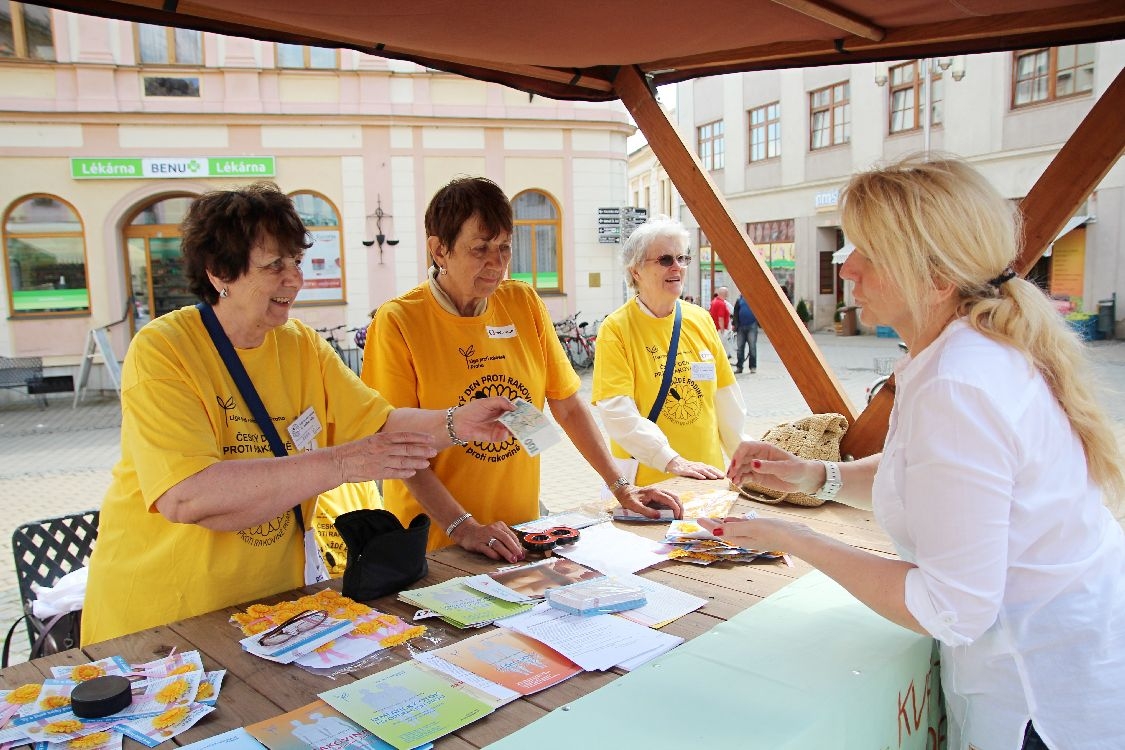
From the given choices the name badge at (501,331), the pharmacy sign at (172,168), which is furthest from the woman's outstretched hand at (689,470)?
the pharmacy sign at (172,168)

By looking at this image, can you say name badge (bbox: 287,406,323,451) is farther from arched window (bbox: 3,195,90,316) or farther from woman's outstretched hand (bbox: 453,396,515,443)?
arched window (bbox: 3,195,90,316)

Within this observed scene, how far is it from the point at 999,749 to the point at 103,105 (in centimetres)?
1534

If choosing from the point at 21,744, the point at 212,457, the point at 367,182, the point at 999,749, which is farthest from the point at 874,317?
the point at 367,182

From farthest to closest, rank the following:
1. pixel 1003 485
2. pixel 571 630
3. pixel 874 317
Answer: pixel 571 630 → pixel 874 317 → pixel 1003 485

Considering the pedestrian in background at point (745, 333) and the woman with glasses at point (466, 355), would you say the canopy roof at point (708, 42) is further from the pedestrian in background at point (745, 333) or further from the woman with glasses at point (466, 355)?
the pedestrian in background at point (745, 333)

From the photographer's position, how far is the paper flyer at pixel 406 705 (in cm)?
139

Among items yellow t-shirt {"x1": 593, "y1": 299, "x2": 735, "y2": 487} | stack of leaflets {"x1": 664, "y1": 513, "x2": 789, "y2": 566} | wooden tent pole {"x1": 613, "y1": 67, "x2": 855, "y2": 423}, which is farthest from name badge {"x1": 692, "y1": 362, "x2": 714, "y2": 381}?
stack of leaflets {"x1": 664, "y1": 513, "x2": 789, "y2": 566}

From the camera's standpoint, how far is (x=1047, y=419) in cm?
140

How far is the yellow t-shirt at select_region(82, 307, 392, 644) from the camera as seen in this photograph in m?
1.88

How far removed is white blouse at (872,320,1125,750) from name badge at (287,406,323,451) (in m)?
1.44

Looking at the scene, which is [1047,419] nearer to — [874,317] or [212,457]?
[874,317]

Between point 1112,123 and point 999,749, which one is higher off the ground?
point 1112,123

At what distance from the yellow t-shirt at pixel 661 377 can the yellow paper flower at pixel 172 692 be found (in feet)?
6.86

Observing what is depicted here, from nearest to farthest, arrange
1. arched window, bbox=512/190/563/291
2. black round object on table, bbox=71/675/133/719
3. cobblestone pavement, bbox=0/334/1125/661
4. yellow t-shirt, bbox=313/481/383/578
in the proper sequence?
black round object on table, bbox=71/675/133/719
yellow t-shirt, bbox=313/481/383/578
cobblestone pavement, bbox=0/334/1125/661
arched window, bbox=512/190/563/291
